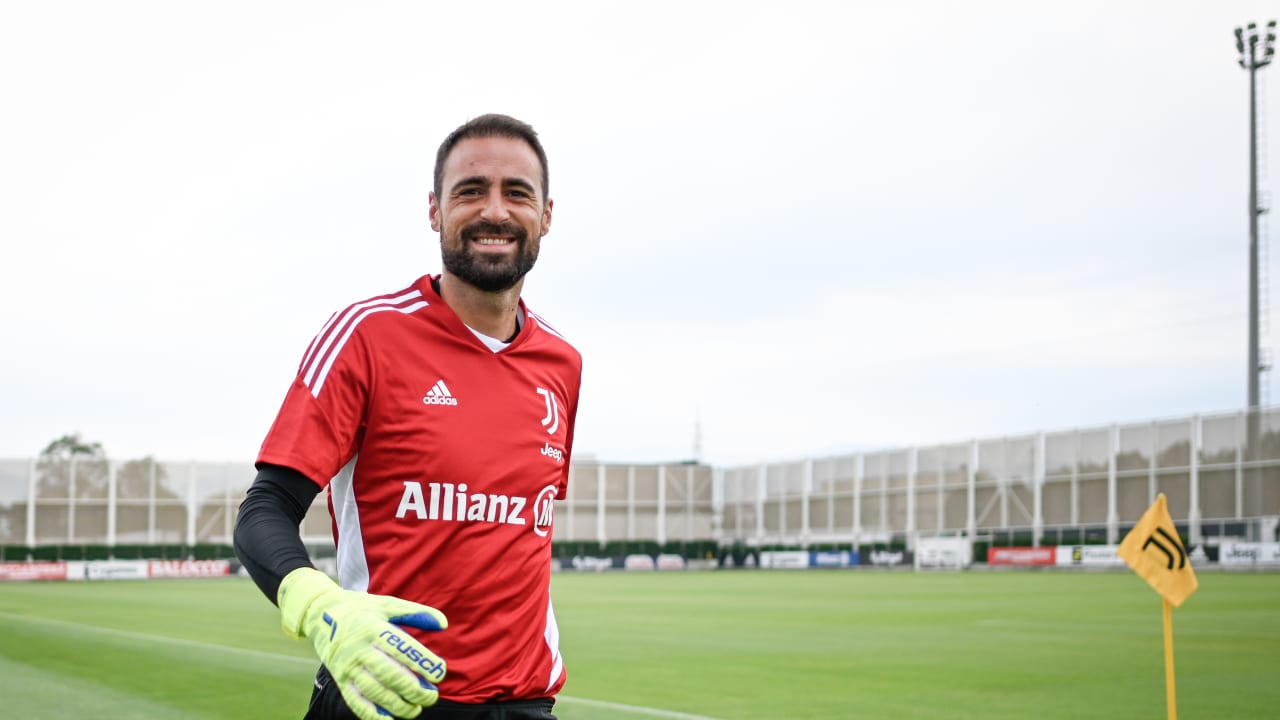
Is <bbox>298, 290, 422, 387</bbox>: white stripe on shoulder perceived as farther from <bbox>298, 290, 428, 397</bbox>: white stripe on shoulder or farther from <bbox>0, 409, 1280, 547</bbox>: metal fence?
<bbox>0, 409, 1280, 547</bbox>: metal fence

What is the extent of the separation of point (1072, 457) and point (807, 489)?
22.9 meters

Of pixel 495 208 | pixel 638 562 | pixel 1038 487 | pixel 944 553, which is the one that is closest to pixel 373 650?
pixel 495 208

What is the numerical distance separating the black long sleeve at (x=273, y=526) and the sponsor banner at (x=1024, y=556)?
64.9 meters

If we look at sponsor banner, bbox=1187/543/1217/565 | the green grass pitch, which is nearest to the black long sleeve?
the green grass pitch

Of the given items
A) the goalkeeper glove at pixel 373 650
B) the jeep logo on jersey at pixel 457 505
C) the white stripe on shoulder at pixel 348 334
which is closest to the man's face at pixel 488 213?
the white stripe on shoulder at pixel 348 334

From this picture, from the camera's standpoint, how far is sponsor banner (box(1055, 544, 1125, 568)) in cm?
6056

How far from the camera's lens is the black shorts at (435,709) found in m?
3.45

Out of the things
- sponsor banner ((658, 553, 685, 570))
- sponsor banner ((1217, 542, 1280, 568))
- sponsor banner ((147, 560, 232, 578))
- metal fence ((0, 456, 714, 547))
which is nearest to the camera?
sponsor banner ((1217, 542, 1280, 568))

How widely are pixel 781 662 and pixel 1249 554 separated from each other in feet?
142

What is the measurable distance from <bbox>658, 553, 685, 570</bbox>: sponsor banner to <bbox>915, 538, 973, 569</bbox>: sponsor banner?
23.0m

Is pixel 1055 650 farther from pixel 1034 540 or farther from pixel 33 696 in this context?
pixel 1034 540

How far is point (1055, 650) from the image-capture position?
63.3 ft

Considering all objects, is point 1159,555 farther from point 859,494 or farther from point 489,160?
point 859,494

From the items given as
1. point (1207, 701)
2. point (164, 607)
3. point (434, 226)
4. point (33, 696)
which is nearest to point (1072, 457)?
point (164, 607)
